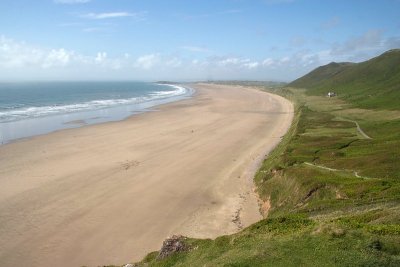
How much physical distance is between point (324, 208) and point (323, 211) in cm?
58

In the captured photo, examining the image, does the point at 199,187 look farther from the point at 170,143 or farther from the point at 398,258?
the point at 398,258

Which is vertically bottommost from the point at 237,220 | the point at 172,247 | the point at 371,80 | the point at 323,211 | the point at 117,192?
the point at 117,192

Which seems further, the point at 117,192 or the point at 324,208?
the point at 117,192

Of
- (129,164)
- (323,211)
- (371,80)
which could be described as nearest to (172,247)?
(323,211)

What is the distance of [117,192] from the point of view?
37250mm

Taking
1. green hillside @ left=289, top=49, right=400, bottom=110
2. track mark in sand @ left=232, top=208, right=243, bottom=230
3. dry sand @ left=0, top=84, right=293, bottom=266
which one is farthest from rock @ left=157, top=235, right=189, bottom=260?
green hillside @ left=289, top=49, right=400, bottom=110

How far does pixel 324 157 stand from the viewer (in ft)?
130

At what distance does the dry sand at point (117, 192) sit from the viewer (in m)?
27.2

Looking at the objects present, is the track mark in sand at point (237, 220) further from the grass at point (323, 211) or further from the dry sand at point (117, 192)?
the grass at point (323, 211)

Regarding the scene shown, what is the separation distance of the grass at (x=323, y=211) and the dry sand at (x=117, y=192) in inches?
168

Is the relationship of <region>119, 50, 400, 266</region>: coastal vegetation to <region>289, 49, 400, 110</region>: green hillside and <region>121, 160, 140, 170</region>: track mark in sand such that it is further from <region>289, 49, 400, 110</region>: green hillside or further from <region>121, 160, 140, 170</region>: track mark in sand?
<region>289, 49, 400, 110</region>: green hillside

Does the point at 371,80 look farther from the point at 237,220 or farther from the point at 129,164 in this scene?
the point at 237,220

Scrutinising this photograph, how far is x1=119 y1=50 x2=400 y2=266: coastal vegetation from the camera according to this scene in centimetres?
1553

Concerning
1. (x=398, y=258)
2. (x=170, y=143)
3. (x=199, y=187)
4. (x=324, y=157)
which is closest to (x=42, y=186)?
(x=199, y=187)
